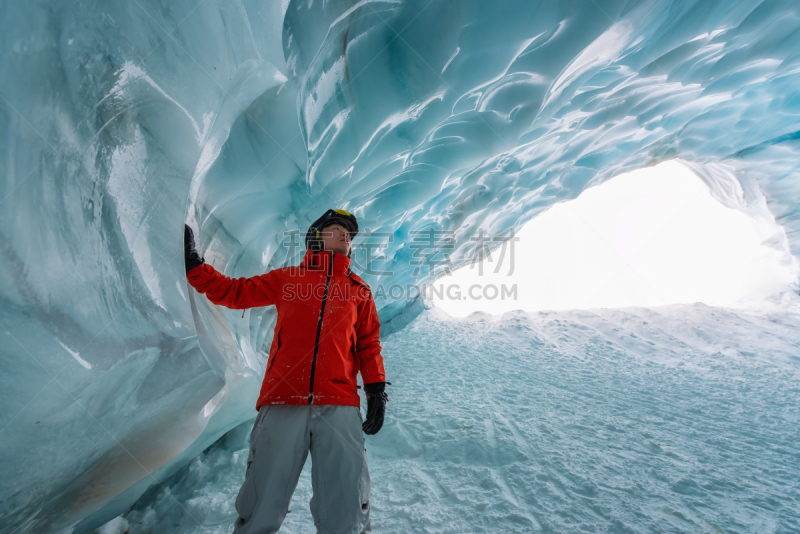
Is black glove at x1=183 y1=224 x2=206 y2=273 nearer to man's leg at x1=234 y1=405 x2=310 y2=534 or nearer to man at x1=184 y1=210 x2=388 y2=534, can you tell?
man at x1=184 y1=210 x2=388 y2=534

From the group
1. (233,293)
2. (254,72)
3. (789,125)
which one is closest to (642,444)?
(233,293)

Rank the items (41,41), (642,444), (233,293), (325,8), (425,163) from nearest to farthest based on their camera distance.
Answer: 1. (41,41)
2. (233,293)
3. (325,8)
4. (642,444)
5. (425,163)

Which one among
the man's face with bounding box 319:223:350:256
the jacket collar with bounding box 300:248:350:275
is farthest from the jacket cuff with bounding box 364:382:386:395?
the man's face with bounding box 319:223:350:256

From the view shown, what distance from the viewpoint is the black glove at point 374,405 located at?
1.45 meters

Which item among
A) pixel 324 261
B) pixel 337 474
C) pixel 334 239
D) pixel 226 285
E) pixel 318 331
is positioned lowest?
pixel 337 474

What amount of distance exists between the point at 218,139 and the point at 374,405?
159cm

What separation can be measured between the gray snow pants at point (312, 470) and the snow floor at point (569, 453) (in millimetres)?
523

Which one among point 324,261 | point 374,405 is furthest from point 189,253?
point 374,405

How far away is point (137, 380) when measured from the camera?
4.17 ft

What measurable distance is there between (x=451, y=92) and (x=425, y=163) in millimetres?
879

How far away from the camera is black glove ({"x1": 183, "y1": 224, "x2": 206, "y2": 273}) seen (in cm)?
139

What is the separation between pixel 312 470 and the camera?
3.62 feet

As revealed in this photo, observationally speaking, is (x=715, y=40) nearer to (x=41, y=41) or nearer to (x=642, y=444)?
(x=642, y=444)

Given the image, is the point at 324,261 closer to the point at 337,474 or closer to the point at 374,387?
the point at 374,387
